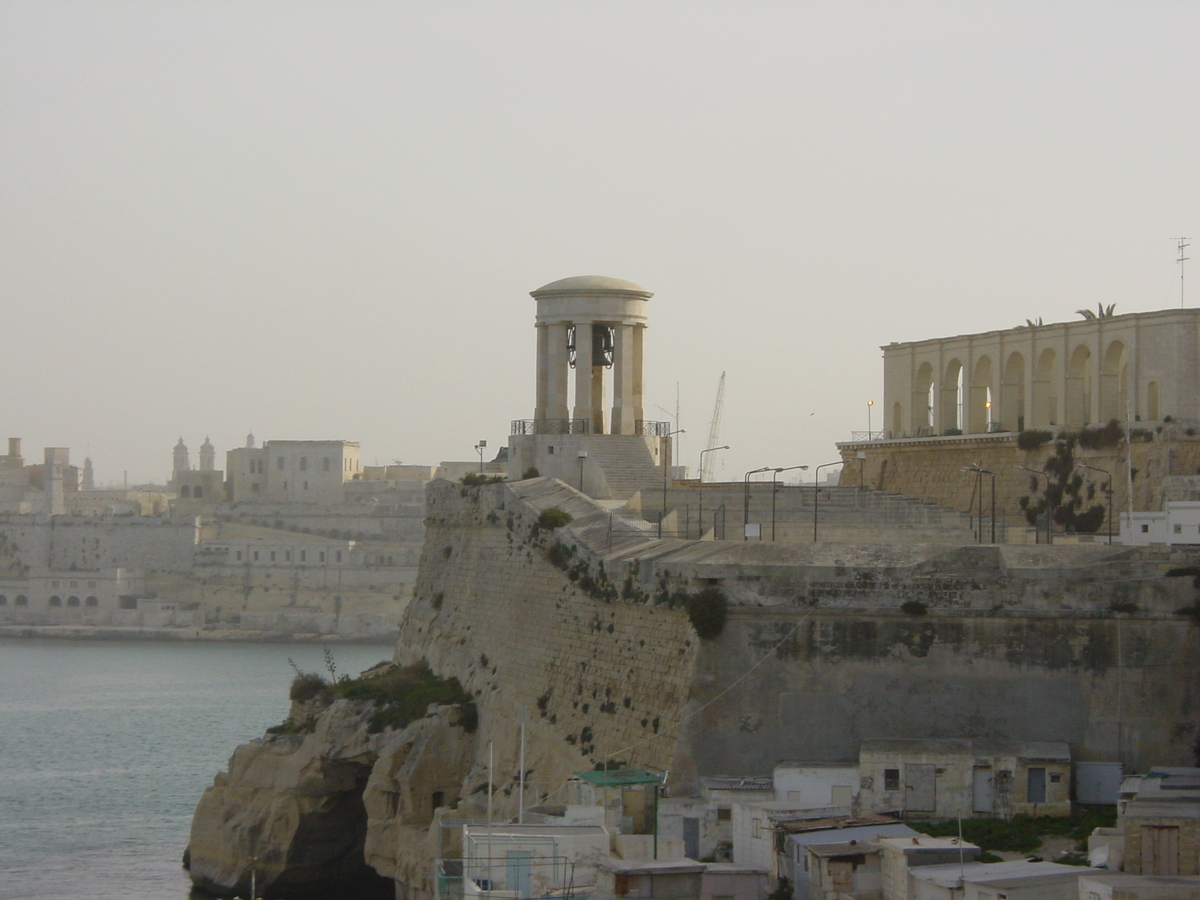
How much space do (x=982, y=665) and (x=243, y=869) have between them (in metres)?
12.8

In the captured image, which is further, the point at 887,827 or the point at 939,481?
the point at 939,481

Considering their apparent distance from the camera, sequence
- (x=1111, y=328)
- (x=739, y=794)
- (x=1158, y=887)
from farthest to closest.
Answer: (x=1111, y=328), (x=739, y=794), (x=1158, y=887)

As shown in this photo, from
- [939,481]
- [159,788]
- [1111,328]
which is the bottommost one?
[159,788]

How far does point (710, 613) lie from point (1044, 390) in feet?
31.1

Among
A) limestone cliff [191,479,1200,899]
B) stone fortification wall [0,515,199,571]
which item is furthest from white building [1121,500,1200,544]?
stone fortification wall [0,515,199,571]

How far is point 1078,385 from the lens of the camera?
27.1 metres

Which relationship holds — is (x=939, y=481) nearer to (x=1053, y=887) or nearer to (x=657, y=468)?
(x=657, y=468)

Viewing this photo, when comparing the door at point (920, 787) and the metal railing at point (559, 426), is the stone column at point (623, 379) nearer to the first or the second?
the metal railing at point (559, 426)

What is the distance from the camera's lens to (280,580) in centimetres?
9725

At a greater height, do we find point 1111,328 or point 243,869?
point 1111,328

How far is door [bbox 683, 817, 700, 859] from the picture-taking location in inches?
744

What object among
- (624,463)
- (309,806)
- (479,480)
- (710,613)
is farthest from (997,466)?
(309,806)

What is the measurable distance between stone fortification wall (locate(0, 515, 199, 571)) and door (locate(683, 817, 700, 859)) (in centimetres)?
8461

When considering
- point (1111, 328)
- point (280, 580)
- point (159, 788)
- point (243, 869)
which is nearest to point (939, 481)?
point (1111, 328)
